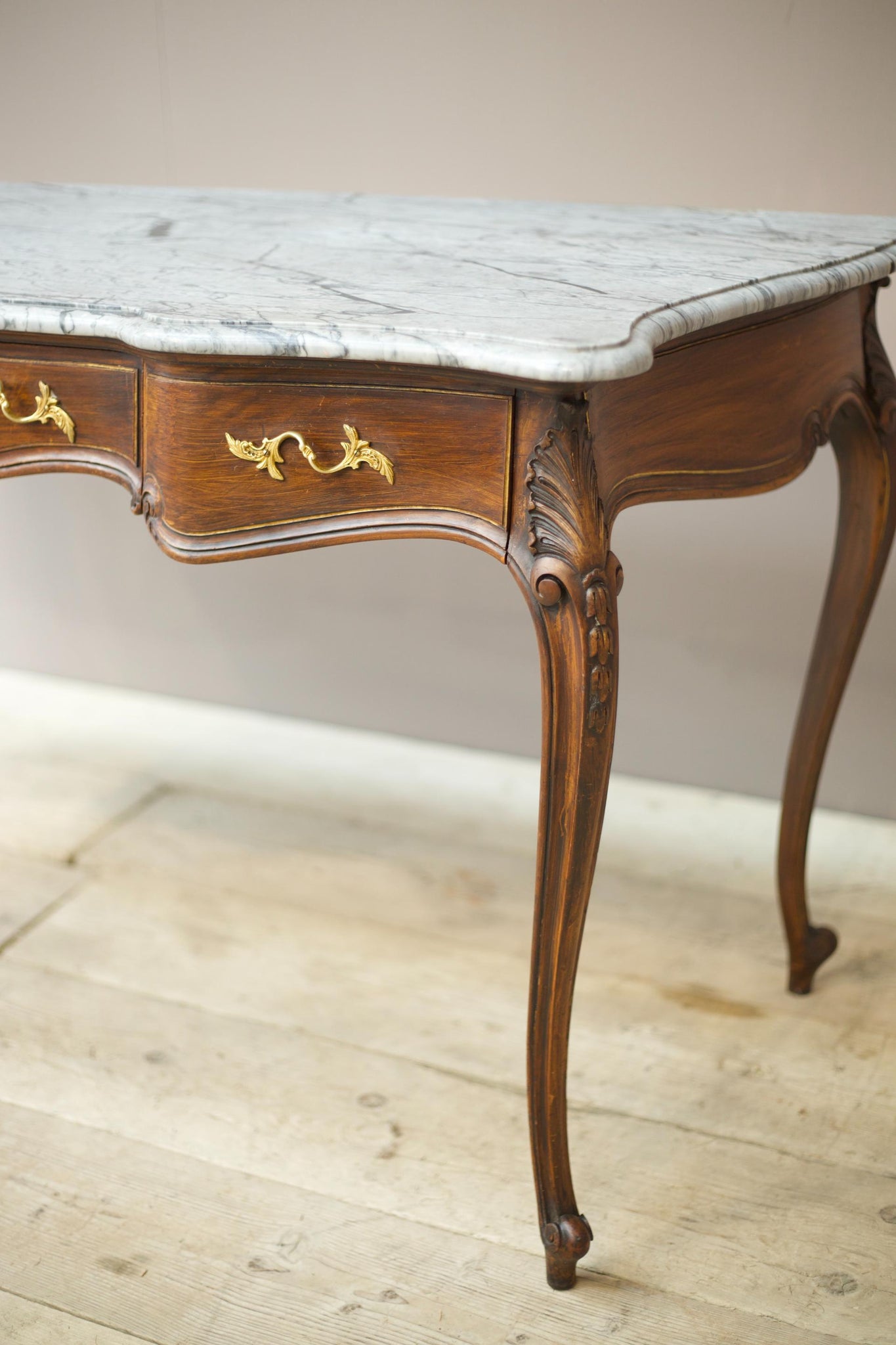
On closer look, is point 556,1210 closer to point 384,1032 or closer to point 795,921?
point 384,1032

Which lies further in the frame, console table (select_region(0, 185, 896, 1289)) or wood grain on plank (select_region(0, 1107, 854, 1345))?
wood grain on plank (select_region(0, 1107, 854, 1345))

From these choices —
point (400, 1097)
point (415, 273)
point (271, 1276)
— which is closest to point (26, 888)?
point (400, 1097)

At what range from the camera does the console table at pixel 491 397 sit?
0.85 meters

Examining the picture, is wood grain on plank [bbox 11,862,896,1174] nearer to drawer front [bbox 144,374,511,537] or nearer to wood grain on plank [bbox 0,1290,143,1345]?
wood grain on plank [bbox 0,1290,143,1345]

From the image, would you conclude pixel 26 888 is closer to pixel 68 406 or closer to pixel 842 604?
pixel 68 406

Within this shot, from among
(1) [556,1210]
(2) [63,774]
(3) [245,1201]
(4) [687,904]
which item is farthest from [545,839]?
(2) [63,774]

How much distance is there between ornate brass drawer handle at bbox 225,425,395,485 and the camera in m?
0.91

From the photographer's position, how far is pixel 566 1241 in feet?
3.42

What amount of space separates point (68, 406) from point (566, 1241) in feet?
2.65

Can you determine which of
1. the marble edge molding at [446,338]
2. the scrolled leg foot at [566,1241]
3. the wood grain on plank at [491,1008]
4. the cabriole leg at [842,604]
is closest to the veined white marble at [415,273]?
the marble edge molding at [446,338]

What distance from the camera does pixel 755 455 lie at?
1091mm

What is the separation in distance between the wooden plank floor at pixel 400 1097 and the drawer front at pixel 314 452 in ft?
2.09

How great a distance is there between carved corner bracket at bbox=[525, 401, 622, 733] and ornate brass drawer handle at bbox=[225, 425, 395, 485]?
0.12 metres

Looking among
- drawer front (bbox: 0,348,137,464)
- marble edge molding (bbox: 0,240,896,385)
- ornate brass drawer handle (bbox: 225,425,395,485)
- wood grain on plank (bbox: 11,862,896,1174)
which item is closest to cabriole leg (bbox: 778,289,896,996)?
wood grain on plank (bbox: 11,862,896,1174)
